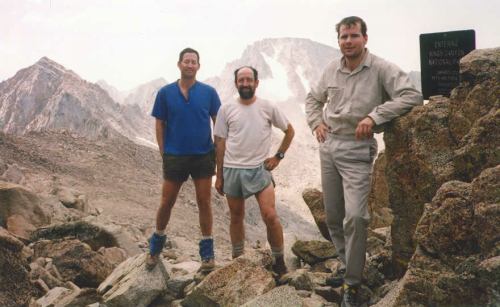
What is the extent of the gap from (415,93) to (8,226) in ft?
30.2

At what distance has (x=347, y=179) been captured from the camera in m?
5.25

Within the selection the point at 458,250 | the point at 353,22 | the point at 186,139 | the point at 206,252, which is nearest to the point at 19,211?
the point at 206,252

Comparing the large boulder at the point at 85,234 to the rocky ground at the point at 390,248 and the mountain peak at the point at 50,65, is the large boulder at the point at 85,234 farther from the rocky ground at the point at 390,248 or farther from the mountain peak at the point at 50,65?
the mountain peak at the point at 50,65

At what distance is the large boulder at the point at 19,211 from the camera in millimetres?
10445

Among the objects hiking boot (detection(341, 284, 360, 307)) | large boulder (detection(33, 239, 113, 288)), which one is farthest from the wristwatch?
large boulder (detection(33, 239, 113, 288))

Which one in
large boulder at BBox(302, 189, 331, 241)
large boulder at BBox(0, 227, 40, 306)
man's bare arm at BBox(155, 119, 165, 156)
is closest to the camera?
large boulder at BBox(0, 227, 40, 306)

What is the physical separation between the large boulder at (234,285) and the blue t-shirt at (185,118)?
1.77m

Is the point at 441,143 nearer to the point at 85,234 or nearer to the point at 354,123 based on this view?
the point at 354,123

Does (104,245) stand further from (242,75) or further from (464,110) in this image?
(464,110)

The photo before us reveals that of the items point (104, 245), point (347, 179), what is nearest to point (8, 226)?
point (104, 245)

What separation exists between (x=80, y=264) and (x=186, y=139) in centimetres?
335

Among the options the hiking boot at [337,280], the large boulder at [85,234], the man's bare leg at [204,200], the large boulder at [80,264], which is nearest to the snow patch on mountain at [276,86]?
the large boulder at [85,234]

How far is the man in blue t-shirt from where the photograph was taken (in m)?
6.82

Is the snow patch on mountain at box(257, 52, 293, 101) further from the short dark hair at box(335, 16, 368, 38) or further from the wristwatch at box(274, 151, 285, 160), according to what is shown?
the short dark hair at box(335, 16, 368, 38)
